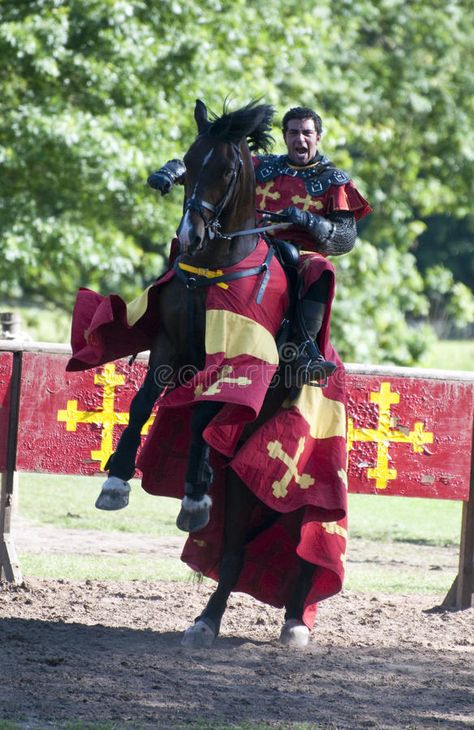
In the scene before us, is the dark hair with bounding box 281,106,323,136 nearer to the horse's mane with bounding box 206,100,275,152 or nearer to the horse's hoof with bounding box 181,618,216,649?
the horse's mane with bounding box 206,100,275,152

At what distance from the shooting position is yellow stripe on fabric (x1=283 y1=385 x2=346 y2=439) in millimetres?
5992

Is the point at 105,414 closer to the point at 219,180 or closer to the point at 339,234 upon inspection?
the point at 339,234

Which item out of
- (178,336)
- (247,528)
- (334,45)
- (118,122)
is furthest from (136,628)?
(334,45)

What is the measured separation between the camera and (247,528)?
245 inches

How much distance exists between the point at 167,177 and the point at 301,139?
0.79 m

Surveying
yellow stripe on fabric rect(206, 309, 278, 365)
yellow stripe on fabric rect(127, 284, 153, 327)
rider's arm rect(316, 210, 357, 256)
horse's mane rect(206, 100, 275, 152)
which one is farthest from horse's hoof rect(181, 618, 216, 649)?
horse's mane rect(206, 100, 275, 152)

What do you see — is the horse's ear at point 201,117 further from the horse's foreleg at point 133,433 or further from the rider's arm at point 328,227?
the horse's foreleg at point 133,433

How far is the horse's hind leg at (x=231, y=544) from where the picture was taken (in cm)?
600

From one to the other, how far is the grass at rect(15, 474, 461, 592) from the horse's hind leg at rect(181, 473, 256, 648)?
75cm

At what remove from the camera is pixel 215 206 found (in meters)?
5.42

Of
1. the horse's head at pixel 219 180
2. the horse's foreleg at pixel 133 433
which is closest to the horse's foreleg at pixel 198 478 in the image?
the horse's foreleg at pixel 133 433

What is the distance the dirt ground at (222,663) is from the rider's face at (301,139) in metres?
2.51

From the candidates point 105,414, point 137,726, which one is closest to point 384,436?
point 105,414

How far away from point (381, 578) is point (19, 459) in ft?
9.23
